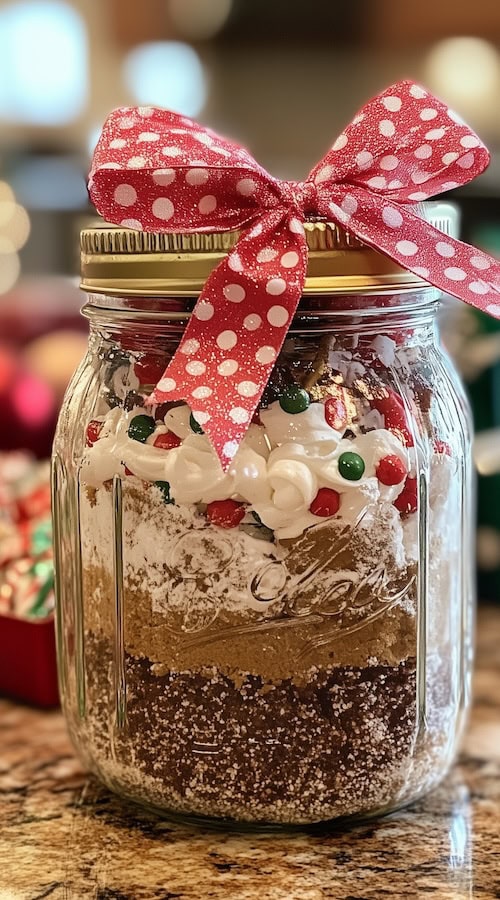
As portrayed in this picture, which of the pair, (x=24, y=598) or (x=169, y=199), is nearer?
(x=169, y=199)

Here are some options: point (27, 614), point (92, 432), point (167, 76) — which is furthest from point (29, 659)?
point (167, 76)

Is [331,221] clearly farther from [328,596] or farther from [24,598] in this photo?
[24,598]

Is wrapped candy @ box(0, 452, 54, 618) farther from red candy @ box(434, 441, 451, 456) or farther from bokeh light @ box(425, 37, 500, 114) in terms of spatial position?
bokeh light @ box(425, 37, 500, 114)

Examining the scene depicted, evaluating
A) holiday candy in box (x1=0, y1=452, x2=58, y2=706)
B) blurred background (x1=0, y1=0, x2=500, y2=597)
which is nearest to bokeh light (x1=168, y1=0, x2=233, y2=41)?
blurred background (x1=0, y1=0, x2=500, y2=597)

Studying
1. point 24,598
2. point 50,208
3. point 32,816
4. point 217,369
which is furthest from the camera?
point 50,208

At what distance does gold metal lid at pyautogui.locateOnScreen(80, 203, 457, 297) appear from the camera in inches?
24.7

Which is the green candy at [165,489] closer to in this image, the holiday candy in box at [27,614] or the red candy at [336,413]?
the red candy at [336,413]

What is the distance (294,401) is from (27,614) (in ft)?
1.21

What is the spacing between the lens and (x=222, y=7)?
107 inches

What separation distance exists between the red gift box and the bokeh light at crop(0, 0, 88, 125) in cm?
235

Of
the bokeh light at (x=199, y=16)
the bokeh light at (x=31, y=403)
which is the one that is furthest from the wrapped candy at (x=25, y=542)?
the bokeh light at (x=199, y=16)

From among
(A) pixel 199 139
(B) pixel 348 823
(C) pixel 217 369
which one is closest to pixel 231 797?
(B) pixel 348 823

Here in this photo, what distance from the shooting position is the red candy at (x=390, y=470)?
0.64m

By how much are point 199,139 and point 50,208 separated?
2.15m
